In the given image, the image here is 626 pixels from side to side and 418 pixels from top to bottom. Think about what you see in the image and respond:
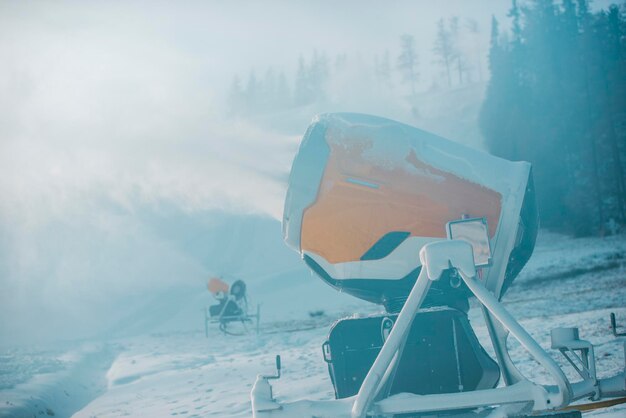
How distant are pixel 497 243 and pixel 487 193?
308mm

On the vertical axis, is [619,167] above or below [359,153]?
above

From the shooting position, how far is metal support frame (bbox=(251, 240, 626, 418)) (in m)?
2.53

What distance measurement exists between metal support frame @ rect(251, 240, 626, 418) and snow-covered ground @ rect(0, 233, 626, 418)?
1.81 ft

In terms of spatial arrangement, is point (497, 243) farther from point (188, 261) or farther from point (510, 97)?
point (510, 97)

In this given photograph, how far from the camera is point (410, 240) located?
10.8 feet

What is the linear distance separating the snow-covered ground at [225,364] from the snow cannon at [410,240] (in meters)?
0.76

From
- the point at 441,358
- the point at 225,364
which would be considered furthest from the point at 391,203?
the point at 225,364

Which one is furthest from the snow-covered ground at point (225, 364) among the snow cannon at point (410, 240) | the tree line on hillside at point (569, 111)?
the tree line on hillside at point (569, 111)

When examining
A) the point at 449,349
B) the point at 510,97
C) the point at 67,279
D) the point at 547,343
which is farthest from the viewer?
the point at 510,97

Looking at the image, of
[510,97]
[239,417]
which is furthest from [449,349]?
[510,97]

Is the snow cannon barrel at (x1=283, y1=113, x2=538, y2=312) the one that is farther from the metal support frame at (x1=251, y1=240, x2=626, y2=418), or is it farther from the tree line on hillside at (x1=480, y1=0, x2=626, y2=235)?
the tree line on hillside at (x1=480, y1=0, x2=626, y2=235)

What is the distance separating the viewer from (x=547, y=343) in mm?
7922

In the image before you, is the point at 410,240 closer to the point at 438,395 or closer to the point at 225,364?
the point at 438,395

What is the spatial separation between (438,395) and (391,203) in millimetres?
1161
